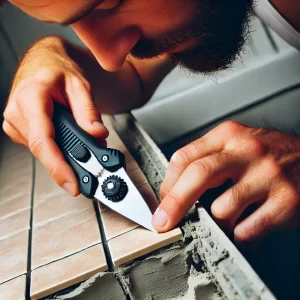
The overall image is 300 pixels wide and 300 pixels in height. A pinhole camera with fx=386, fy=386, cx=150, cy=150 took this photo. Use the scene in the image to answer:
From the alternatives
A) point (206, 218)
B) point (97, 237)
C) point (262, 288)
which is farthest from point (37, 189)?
point (262, 288)

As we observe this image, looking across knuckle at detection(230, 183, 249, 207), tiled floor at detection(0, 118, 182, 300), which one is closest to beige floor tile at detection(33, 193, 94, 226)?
tiled floor at detection(0, 118, 182, 300)

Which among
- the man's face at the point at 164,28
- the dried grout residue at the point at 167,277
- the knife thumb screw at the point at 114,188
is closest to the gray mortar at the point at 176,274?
the dried grout residue at the point at 167,277

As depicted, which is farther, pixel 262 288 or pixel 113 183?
pixel 113 183

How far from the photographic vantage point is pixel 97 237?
0.50 metres

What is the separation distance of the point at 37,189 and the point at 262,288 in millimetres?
491

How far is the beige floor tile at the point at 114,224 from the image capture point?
0.50 metres

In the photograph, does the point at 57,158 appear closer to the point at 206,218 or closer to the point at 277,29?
the point at 206,218

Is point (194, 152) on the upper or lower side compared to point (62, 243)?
upper

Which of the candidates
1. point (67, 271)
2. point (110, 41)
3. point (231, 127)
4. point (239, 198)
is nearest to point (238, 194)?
point (239, 198)

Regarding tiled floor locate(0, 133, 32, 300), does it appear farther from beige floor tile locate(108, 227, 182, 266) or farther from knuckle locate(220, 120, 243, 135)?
knuckle locate(220, 120, 243, 135)

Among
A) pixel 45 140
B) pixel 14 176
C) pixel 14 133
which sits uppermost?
pixel 45 140

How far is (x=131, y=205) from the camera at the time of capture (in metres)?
0.51

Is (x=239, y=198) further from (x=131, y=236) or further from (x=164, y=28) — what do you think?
(x=164, y=28)

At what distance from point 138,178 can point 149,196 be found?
6cm
